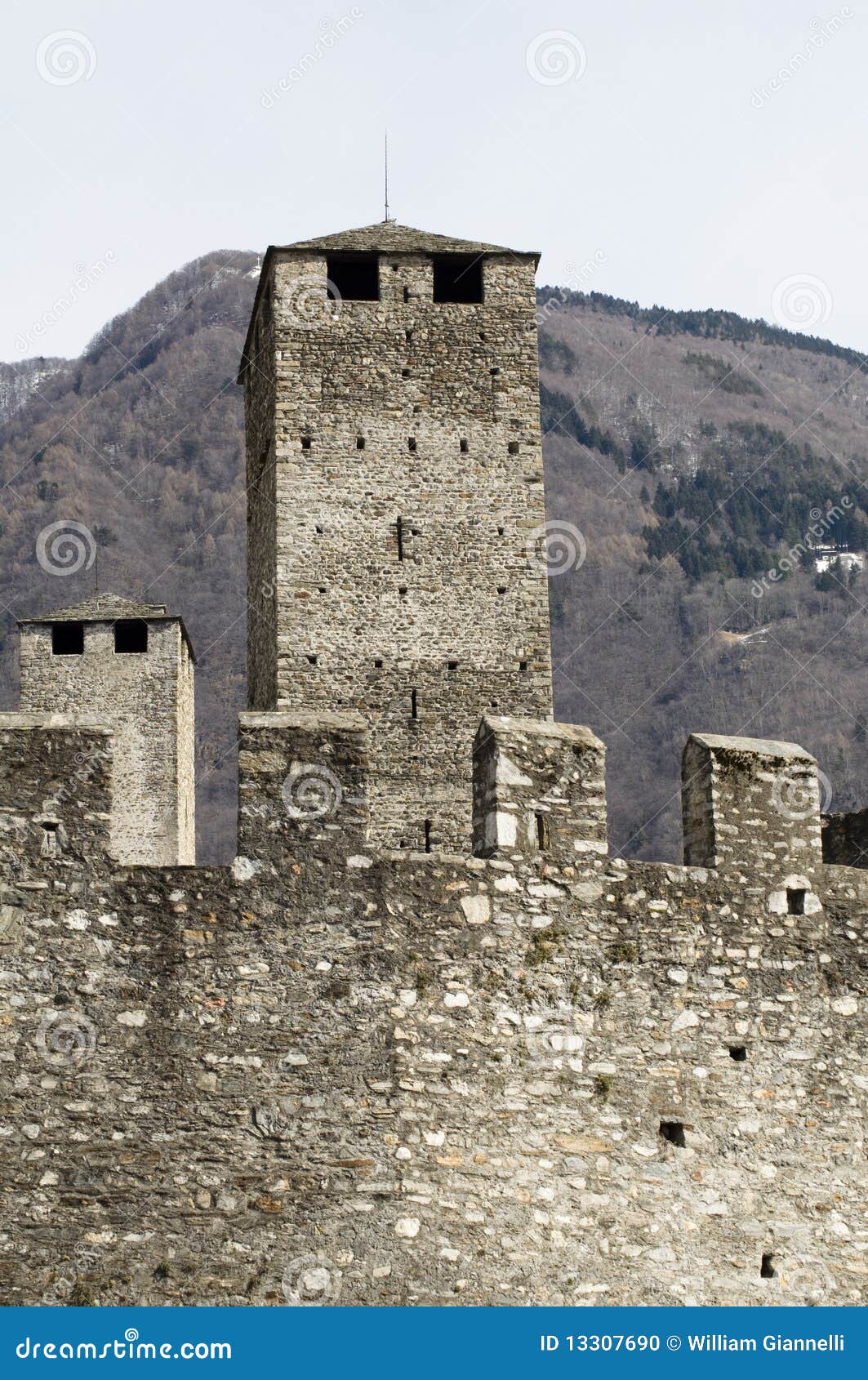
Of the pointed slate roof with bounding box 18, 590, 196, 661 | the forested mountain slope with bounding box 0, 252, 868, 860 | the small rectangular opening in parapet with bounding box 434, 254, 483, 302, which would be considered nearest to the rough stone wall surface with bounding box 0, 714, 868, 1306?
the small rectangular opening in parapet with bounding box 434, 254, 483, 302

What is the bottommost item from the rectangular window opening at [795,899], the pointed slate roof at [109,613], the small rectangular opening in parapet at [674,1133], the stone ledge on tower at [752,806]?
the small rectangular opening in parapet at [674,1133]

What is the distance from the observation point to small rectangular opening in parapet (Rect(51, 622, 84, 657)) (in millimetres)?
37719

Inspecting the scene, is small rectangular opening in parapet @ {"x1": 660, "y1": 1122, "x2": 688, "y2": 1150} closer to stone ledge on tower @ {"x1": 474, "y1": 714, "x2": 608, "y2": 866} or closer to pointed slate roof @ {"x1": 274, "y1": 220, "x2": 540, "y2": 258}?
stone ledge on tower @ {"x1": 474, "y1": 714, "x2": 608, "y2": 866}

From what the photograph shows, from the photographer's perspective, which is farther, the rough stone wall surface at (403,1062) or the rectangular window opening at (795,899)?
the rectangular window opening at (795,899)

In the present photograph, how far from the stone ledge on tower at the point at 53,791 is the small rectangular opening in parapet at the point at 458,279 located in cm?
1460

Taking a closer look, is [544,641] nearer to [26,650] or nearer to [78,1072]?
[78,1072]

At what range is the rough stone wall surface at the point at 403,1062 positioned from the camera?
898cm

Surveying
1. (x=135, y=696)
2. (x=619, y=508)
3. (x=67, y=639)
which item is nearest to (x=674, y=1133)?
(x=135, y=696)

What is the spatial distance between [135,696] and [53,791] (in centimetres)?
2818
